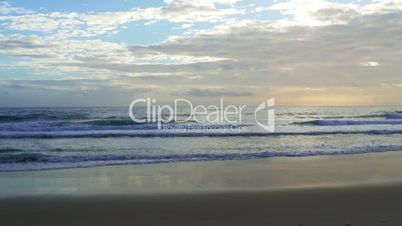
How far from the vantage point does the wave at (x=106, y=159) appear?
12035 millimetres

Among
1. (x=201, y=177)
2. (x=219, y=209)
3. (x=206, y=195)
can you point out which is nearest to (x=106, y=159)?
(x=201, y=177)

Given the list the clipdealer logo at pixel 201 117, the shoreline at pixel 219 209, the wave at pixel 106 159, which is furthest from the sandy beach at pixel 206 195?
the clipdealer logo at pixel 201 117

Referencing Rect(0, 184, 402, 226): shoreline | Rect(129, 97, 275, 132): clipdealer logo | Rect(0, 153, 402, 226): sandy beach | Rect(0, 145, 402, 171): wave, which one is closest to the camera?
Rect(0, 184, 402, 226): shoreline

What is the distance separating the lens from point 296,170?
37.0ft

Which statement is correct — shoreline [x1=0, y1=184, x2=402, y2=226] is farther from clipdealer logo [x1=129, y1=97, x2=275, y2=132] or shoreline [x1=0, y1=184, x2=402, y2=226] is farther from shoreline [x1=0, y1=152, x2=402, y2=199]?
clipdealer logo [x1=129, y1=97, x2=275, y2=132]

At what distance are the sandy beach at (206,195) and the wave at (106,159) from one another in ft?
3.26

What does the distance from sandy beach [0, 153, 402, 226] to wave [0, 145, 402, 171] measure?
0.99 meters

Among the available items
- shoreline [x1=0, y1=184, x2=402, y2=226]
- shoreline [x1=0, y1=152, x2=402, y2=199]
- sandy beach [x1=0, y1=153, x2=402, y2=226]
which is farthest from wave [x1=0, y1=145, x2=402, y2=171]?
shoreline [x1=0, y1=184, x2=402, y2=226]

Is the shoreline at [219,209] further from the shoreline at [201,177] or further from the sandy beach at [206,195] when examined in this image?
the shoreline at [201,177]

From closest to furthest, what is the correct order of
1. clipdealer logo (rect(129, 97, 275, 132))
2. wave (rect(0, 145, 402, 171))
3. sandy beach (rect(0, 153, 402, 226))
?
sandy beach (rect(0, 153, 402, 226)) → wave (rect(0, 145, 402, 171)) → clipdealer logo (rect(129, 97, 275, 132))

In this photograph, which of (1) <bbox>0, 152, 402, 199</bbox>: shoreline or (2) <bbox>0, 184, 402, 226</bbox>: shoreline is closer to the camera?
(2) <bbox>0, 184, 402, 226</bbox>: shoreline

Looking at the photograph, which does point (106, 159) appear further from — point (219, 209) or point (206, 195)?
point (219, 209)

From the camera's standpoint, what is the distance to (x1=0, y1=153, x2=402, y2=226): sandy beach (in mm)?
6609

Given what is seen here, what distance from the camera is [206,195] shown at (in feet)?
26.8
